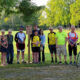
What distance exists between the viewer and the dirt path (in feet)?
23.0

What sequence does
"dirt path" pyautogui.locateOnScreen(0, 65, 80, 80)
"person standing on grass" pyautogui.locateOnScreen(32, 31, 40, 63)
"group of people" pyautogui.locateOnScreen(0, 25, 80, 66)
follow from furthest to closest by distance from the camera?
"person standing on grass" pyautogui.locateOnScreen(32, 31, 40, 63) → "group of people" pyautogui.locateOnScreen(0, 25, 80, 66) → "dirt path" pyautogui.locateOnScreen(0, 65, 80, 80)

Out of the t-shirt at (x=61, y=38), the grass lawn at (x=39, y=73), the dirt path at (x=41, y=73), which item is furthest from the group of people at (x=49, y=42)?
the dirt path at (x=41, y=73)

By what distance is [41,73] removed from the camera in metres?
7.64

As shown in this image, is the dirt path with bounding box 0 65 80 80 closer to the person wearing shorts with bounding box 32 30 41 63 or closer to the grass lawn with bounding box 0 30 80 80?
the grass lawn with bounding box 0 30 80 80

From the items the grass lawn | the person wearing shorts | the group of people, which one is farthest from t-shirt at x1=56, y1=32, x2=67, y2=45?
the grass lawn

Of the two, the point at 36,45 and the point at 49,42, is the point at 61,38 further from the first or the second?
the point at 36,45

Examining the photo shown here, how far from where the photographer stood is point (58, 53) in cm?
986

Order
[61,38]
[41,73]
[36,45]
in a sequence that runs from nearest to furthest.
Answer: [41,73] → [61,38] → [36,45]

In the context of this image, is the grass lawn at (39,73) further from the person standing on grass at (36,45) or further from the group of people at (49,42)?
the group of people at (49,42)

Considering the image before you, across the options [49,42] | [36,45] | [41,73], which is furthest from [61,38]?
[41,73]

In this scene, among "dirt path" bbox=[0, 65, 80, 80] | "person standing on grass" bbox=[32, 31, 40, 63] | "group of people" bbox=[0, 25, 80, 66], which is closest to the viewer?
"dirt path" bbox=[0, 65, 80, 80]

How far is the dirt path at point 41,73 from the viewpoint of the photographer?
701 centimetres

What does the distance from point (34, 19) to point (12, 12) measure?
1.05 m

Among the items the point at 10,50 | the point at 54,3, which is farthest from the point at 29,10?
the point at 54,3
